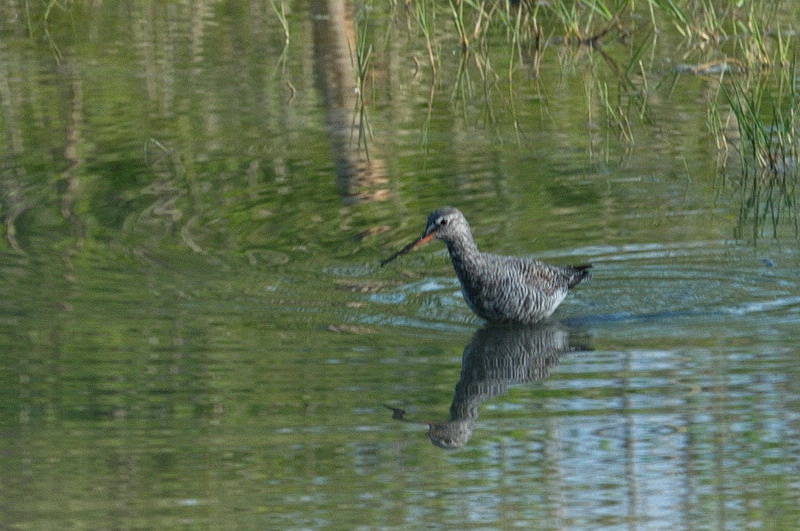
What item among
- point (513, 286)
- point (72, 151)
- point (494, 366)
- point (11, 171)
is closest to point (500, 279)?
point (513, 286)

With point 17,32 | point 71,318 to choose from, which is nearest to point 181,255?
point 71,318

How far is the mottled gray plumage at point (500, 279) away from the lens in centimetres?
822

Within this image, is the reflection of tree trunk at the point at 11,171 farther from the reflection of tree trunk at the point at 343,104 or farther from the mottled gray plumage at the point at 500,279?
the mottled gray plumage at the point at 500,279

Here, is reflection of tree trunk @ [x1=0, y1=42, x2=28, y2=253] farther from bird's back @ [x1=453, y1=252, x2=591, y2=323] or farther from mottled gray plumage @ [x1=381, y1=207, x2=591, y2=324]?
bird's back @ [x1=453, y1=252, x2=591, y2=323]

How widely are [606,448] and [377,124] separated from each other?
6.24 m

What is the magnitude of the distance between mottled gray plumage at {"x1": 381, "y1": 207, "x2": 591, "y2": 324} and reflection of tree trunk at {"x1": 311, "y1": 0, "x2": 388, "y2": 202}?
2192 mm

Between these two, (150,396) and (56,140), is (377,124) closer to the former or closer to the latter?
(56,140)

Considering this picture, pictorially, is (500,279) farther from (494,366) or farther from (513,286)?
(494,366)

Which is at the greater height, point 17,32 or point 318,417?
point 17,32

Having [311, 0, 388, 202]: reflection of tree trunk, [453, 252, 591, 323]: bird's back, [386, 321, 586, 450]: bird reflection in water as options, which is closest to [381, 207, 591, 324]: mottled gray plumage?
[453, 252, 591, 323]: bird's back

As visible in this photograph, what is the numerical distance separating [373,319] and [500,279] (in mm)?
655

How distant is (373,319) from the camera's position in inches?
325

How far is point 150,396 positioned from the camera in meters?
7.21

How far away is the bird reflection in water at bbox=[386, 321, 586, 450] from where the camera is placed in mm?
6855
